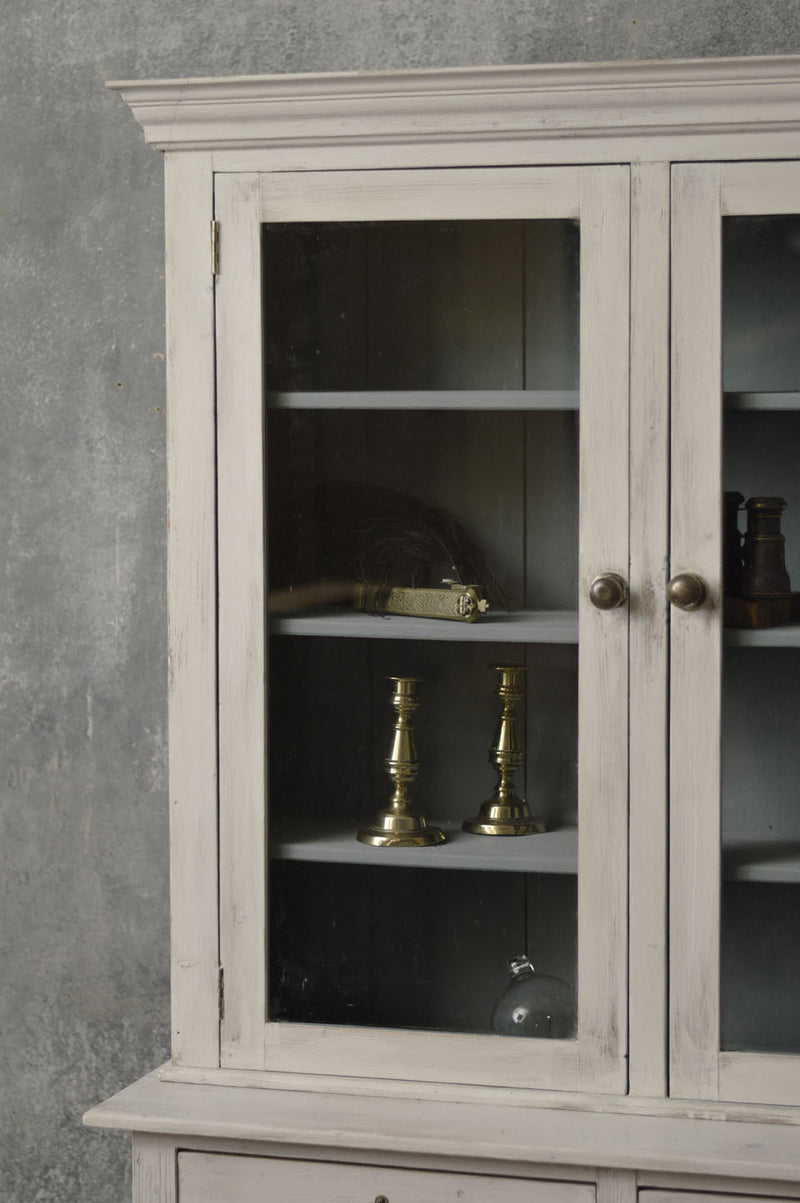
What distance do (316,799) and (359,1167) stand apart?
1.31 ft

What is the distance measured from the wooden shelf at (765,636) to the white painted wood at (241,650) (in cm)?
52

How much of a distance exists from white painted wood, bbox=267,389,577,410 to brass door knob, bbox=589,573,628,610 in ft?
0.63

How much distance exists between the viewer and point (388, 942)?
4.75ft

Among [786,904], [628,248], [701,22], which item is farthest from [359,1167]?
[701,22]

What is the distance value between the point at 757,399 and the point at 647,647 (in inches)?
Result: 11.4

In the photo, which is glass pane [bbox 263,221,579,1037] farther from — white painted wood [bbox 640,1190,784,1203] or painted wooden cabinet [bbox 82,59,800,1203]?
white painted wood [bbox 640,1190,784,1203]

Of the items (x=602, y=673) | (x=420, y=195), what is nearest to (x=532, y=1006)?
(x=602, y=673)

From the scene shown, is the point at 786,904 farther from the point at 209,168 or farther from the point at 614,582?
the point at 209,168

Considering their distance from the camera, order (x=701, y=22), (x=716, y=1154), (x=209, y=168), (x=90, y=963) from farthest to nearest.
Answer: (x=90, y=963)
(x=701, y=22)
(x=209, y=168)
(x=716, y=1154)

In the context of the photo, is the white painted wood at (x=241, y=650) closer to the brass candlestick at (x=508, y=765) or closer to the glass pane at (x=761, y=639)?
the brass candlestick at (x=508, y=765)

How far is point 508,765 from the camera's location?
4.65 ft

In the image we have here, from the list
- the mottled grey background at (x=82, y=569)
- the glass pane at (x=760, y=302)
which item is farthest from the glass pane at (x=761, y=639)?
the mottled grey background at (x=82, y=569)

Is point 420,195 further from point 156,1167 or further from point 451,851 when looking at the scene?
point 156,1167

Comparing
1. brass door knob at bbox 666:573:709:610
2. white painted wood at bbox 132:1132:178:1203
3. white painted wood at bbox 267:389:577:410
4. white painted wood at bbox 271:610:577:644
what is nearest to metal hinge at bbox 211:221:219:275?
white painted wood at bbox 267:389:577:410
